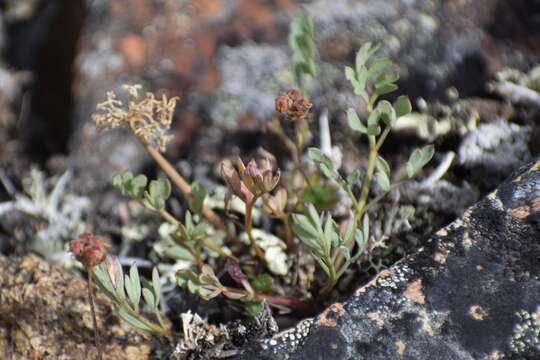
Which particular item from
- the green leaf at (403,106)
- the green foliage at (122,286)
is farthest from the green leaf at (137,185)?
the green leaf at (403,106)

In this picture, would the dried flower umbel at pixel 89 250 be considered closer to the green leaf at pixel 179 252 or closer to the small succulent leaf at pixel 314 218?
the green leaf at pixel 179 252

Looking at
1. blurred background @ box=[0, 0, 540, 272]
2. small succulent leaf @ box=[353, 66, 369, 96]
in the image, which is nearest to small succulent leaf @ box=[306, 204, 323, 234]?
small succulent leaf @ box=[353, 66, 369, 96]

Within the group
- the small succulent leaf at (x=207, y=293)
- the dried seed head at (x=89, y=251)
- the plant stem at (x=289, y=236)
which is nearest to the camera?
the dried seed head at (x=89, y=251)

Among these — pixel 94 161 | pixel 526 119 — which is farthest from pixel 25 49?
pixel 526 119

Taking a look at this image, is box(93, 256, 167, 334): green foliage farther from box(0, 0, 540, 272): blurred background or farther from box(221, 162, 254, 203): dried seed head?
box(0, 0, 540, 272): blurred background

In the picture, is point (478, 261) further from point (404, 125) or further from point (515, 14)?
point (515, 14)

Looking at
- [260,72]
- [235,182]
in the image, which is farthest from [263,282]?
[260,72]
